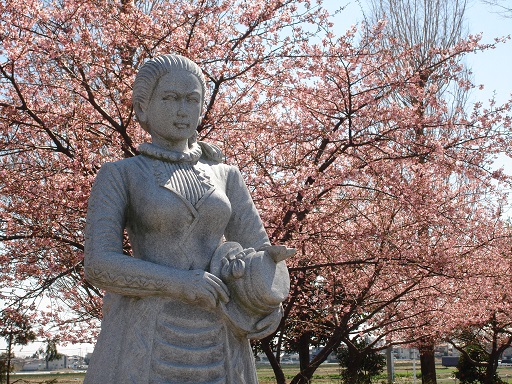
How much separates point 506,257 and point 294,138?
9.70 metres

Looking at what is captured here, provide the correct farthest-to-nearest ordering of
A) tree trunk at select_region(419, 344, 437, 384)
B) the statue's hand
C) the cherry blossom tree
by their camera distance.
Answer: tree trunk at select_region(419, 344, 437, 384), the cherry blossom tree, the statue's hand

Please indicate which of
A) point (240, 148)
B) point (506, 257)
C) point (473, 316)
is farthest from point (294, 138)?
point (506, 257)

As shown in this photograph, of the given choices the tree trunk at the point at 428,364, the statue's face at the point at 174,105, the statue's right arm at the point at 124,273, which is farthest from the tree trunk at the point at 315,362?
the statue's right arm at the point at 124,273

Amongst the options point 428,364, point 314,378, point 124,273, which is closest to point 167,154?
point 124,273

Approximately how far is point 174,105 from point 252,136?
6.27 meters

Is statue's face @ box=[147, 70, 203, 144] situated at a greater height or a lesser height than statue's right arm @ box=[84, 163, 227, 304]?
greater

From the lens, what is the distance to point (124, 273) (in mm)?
3020

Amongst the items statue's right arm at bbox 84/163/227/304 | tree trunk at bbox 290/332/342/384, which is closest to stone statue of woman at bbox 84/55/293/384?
statue's right arm at bbox 84/163/227/304

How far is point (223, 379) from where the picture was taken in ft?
10.2

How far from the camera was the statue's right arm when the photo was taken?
9.91 ft

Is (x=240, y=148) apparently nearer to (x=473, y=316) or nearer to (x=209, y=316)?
(x=209, y=316)

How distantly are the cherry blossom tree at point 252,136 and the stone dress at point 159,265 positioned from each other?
461 cm

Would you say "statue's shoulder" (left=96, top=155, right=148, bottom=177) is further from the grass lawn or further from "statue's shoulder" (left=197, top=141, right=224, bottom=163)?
the grass lawn

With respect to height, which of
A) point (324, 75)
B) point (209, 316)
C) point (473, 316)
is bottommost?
point (209, 316)
